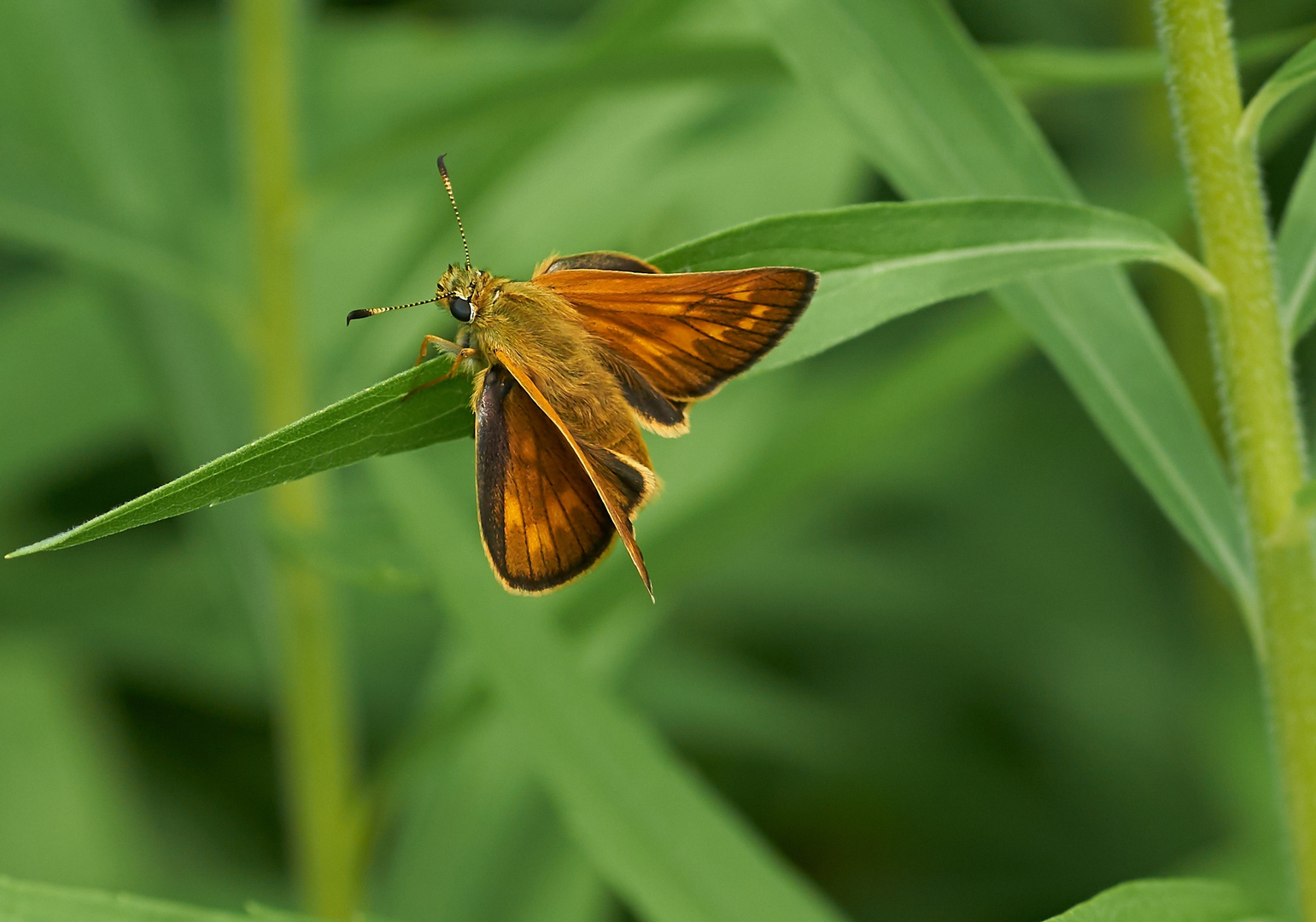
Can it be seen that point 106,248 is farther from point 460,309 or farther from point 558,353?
point 558,353

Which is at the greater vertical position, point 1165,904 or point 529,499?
point 529,499

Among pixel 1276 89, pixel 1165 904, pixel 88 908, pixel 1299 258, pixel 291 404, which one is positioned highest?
pixel 291 404

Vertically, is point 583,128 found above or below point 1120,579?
above

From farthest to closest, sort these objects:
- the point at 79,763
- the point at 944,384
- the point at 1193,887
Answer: the point at 79,763 < the point at 944,384 < the point at 1193,887

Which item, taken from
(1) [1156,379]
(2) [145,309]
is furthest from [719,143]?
(1) [1156,379]

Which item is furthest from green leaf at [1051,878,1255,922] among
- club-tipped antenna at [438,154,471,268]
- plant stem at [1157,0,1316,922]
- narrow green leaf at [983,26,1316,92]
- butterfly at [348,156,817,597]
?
club-tipped antenna at [438,154,471,268]

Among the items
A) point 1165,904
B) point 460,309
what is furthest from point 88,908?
point 1165,904

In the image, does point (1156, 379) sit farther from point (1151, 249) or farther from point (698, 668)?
point (698, 668)
